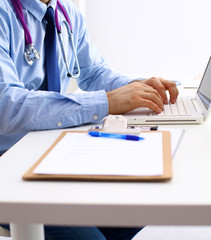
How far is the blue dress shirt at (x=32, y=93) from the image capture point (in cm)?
88

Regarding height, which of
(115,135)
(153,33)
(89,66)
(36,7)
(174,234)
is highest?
(36,7)

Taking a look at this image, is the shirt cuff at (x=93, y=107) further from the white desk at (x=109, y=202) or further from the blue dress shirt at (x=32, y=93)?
the white desk at (x=109, y=202)

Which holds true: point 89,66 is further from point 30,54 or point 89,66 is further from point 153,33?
point 153,33

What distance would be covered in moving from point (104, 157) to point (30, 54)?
0.52 m

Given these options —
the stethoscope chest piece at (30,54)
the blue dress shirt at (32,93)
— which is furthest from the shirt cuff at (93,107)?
the stethoscope chest piece at (30,54)

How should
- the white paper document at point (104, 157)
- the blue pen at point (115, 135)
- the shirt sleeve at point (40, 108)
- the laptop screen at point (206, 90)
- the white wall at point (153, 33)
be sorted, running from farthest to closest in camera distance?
the white wall at point (153, 33), the laptop screen at point (206, 90), the shirt sleeve at point (40, 108), the blue pen at point (115, 135), the white paper document at point (104, 157)

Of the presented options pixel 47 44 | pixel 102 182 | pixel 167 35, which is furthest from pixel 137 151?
pixel 167 35

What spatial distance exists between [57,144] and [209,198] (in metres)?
0.33

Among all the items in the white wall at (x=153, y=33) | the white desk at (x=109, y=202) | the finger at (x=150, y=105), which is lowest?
the white wall at (x=153, y=33)

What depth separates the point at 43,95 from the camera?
900 millimetres

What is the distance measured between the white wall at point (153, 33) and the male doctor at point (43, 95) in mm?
1536

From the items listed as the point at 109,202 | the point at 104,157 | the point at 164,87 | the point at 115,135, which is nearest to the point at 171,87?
the point at 164,87

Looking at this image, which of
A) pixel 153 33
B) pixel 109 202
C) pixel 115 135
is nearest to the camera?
pixel 109 202

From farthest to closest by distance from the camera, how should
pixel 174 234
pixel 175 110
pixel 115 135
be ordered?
pixel 174 234, pixel 175 110, pixel 115 135
